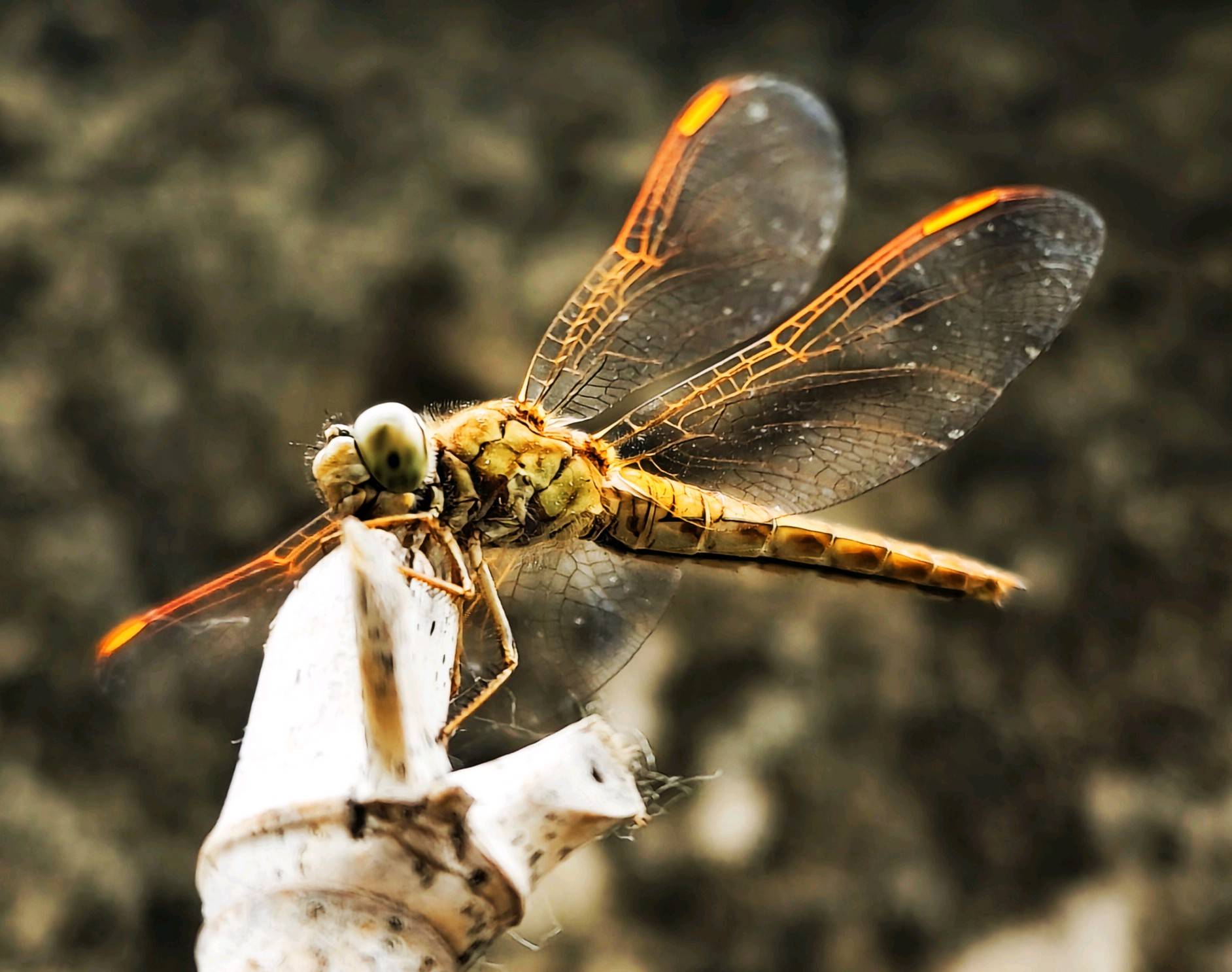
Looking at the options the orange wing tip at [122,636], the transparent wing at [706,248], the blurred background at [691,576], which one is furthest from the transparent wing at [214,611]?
the blurred background at [691,576]

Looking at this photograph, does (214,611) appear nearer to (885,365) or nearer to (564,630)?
(564,630)

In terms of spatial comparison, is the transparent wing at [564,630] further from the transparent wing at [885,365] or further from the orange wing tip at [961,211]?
the orange wing tip at [961,211]

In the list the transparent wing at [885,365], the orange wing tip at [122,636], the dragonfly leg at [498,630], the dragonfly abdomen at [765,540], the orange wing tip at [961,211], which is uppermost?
the orange wing tip at [961,211]

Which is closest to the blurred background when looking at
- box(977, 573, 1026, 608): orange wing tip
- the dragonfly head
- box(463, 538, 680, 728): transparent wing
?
box(463, 538, 680, 728): transparent wing

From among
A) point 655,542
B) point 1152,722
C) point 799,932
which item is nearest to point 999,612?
point 1152,722

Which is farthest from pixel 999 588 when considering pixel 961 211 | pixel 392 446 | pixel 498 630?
pixel 392 446

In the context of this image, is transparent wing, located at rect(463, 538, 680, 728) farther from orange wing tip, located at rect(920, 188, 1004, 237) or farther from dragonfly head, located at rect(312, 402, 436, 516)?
orange wing tip, located at rect(920, 188, 1004, 237)
